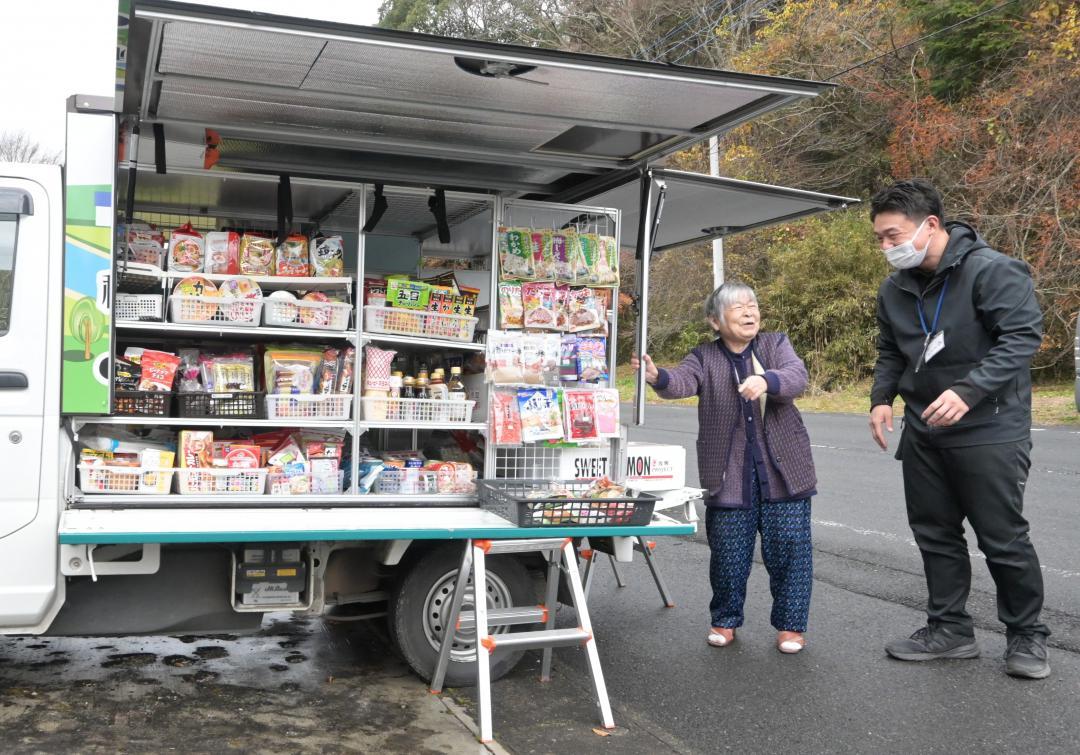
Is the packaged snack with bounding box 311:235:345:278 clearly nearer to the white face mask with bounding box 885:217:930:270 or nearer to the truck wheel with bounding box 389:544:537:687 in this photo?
the truck wheel with bounding box 389:544:537:687

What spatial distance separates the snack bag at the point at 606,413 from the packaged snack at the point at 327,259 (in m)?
1.39

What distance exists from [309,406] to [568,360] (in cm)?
128

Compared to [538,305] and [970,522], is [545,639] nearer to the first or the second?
[538,305]

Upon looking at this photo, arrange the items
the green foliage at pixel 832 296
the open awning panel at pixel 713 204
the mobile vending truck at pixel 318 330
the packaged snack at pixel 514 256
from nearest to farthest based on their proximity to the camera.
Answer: the mobile vending truck at pixel 318 330
the packaged snack at pixel 514 256
the open awning panel at pixel 713 204
the green foliage at pixel 832 296

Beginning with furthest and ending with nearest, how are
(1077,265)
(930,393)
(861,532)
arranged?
(1077,265) < (861,532) < (930,393)

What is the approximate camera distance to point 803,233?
27812mm

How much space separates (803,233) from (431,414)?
24.0 meters

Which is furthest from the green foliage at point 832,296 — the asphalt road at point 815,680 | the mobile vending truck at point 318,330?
the mobile vending truck at point 318,330

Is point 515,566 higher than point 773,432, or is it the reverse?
point 773,432

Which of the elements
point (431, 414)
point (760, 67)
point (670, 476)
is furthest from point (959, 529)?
point (760, 67)

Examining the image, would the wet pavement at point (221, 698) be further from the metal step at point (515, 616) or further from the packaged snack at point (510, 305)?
the packaged snack at point (510, 305)

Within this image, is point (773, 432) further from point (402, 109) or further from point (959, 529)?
point (402, 109)

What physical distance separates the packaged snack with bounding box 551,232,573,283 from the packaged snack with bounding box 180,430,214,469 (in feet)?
6.07

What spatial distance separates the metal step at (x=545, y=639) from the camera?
4457 mm
